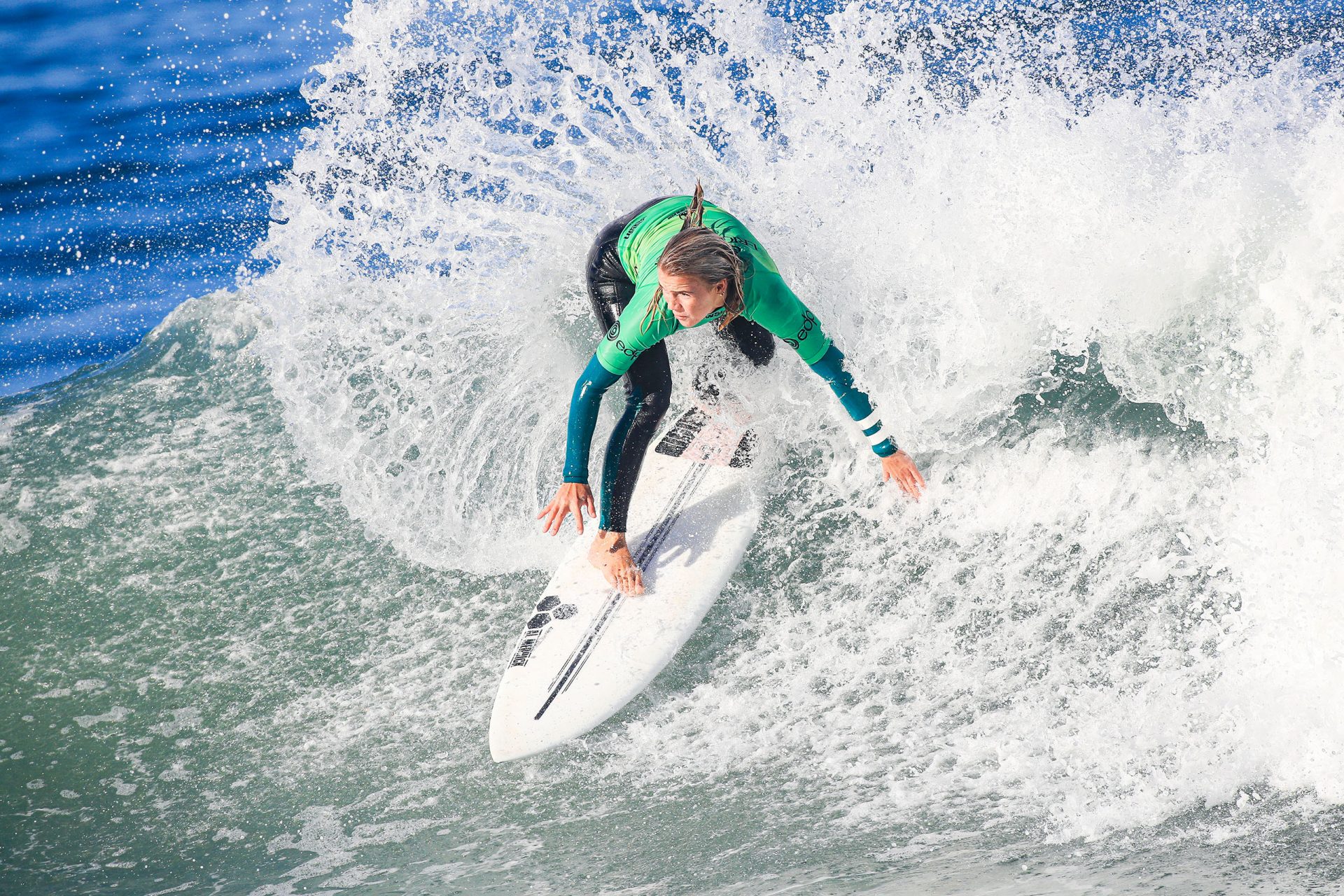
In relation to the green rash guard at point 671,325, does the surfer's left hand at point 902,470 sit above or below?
below

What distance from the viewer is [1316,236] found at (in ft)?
15.2

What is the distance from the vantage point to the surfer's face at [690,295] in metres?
3.53

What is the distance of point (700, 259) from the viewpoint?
3527 millimetres

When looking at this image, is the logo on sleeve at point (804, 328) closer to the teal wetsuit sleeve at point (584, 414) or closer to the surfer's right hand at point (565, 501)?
the teal wetsuit sleeve at point (584, 414)

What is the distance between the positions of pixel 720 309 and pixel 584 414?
690mm

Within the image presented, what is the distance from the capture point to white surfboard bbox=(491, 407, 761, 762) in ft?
14.0

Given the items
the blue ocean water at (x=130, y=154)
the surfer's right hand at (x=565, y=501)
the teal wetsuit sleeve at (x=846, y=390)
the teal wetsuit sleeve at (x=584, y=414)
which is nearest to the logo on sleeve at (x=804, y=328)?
the teal wetsuit sleeve at (x=846, y=390)

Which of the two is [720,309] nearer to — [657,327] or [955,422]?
[657,327]

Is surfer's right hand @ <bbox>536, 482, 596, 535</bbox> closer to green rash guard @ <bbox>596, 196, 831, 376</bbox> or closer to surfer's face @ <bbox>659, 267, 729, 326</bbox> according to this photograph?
green rash guard @ <bbox>596, 196, 831, 376</bbox>

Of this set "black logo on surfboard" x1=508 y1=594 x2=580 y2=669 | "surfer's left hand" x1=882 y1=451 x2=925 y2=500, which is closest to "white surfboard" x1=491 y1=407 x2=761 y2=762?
"black logo on surfboard" x1=508 y1=594 x2=580 y2=669

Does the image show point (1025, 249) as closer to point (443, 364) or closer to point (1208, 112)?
point (1208, 112)

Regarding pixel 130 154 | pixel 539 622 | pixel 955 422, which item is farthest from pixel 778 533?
pixel 130 154

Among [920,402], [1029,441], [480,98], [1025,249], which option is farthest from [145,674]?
[480,98]

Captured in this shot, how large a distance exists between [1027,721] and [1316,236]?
2618mm
